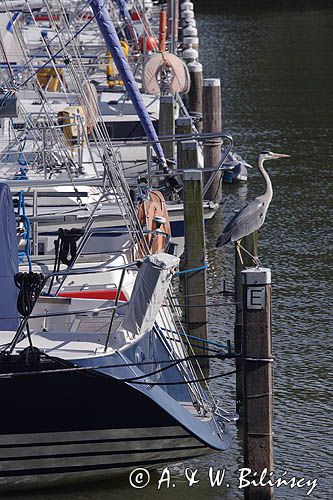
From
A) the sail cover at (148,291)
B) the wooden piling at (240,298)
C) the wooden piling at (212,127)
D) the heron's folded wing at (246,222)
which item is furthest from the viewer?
the wooden piling at (212,127)

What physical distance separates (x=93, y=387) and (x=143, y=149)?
11742mm

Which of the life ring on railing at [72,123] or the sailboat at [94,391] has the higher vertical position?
the life ring on railing at [72,123]

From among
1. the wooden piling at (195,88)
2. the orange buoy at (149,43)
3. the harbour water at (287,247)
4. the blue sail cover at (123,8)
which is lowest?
the harbour water at (287,247)

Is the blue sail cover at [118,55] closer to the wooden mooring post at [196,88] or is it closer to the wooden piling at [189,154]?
the wooden piling at [189,154]

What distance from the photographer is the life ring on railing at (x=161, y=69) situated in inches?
977

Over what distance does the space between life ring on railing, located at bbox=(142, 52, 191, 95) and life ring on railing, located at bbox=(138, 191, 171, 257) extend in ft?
30.1

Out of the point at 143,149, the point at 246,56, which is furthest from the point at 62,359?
the point at 246,56

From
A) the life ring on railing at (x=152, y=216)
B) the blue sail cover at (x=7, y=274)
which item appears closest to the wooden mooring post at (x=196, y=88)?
the life ring on railing at (x=152, y=216)

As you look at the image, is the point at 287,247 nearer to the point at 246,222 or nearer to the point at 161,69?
the point at 161,69

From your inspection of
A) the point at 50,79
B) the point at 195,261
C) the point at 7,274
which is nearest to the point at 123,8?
the point at 50,79

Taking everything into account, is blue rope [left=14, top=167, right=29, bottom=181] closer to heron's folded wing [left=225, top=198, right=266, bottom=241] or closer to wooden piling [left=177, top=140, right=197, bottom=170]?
wooden piling [left=177, top=140, right=197, bottom=170]

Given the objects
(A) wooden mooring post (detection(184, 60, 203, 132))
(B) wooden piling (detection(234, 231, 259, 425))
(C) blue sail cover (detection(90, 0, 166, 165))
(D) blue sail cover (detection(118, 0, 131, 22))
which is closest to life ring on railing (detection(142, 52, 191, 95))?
(A) wooden mooring post (detection(184, 60, 203, 132))

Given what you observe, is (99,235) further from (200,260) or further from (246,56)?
(246,56)

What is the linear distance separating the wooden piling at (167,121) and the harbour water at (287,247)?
143 cm
